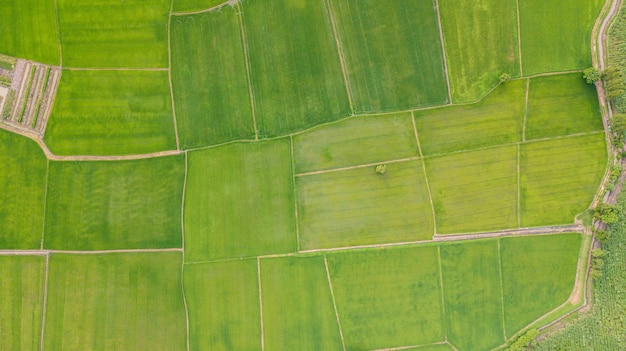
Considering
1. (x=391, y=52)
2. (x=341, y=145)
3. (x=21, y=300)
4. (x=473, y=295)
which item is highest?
(x=391, y=52)

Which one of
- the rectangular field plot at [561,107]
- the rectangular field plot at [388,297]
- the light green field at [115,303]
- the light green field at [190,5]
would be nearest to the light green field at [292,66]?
the light green field at [190,5]

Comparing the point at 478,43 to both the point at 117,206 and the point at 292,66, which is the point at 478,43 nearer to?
the point at 292,66

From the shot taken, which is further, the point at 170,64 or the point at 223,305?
the point at 223,305

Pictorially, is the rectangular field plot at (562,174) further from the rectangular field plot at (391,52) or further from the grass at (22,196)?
the grass at (22,196)

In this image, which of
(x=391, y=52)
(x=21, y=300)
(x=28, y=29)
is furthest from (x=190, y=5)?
(x=21, y=300)

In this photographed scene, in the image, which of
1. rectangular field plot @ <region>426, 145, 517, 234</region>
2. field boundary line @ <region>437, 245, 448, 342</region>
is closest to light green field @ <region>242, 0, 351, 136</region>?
rectangular field plot @ <region>426, 145, 517, 234</region>

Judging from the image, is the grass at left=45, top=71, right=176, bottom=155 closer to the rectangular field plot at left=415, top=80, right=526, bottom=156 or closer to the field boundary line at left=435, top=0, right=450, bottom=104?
the rectangular field plot at left=415, top=80, right=526, bottom=156

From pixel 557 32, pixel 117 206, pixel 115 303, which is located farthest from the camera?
pixel 115 303
